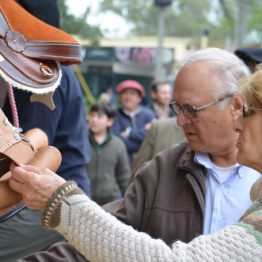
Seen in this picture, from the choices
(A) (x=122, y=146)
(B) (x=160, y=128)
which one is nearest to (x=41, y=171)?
(B) (x=160, y=128)

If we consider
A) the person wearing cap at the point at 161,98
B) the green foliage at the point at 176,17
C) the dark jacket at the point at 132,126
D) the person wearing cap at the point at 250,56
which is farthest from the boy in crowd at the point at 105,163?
the green foliage at the point at 176,17

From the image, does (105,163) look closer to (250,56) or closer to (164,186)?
(250,56)

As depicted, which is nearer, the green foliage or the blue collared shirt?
the blue collared shirt

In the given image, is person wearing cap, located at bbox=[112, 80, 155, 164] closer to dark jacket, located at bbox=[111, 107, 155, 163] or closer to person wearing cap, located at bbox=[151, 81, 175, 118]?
dark jacket, located at bbox=[111, 107, 155, 163]

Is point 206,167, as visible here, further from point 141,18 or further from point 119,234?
point 141,18

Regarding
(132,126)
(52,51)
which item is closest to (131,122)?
(132,126)

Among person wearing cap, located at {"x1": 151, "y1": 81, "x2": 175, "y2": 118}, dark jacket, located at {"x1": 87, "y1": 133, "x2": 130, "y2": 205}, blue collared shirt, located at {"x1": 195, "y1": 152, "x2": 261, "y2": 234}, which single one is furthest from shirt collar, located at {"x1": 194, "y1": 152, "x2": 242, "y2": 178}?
person wearing cap, located at {"x1": 151, "y1": 81, "x2": 175, "y2": 118}

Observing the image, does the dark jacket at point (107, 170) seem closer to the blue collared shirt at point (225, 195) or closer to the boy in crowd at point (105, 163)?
the boy in crowd at point (105, 163)

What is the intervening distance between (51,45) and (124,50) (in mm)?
23320

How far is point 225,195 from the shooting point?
2.42 m

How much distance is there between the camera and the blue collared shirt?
2357 mm

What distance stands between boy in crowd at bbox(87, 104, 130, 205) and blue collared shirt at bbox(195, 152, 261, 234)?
3517 millimetres

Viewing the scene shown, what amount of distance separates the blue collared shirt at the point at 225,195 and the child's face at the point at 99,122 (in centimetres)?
367

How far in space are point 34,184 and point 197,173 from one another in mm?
931
